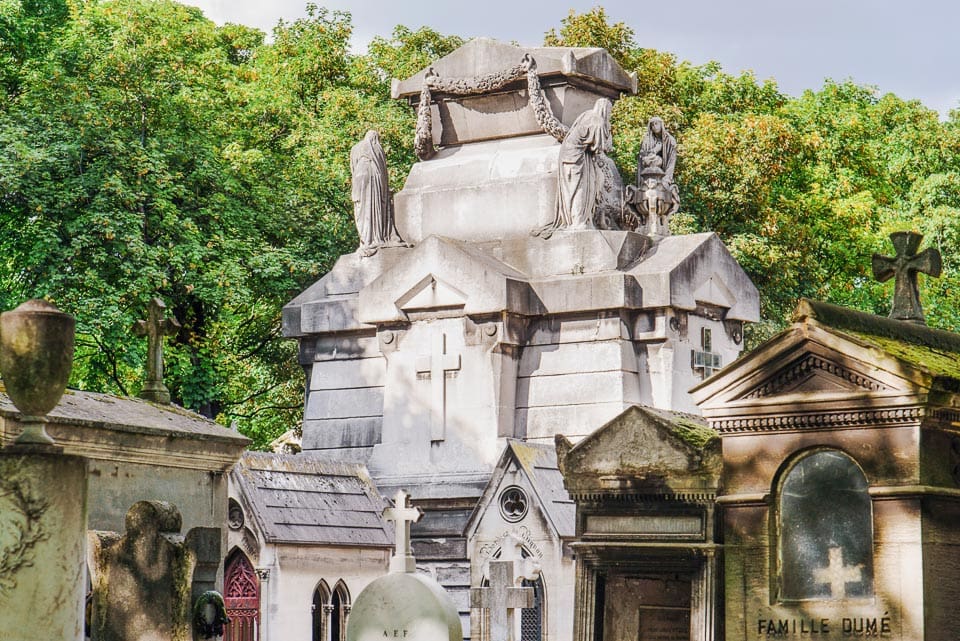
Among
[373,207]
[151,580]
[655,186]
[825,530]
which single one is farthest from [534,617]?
[825,530]

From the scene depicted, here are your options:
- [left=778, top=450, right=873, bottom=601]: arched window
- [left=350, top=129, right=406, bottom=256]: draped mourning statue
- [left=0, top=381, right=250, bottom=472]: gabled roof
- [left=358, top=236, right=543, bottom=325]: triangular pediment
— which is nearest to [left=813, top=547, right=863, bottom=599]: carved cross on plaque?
[left=778, top=450, right=873, bottom=601]: arched window

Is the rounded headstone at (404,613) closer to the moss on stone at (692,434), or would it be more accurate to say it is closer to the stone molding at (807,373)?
the moss on stone at (692,434)

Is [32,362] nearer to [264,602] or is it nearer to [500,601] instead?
[500,601]

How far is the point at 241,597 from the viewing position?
765 inches

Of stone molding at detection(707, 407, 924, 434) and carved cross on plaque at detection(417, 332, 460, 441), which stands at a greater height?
carved cross on plaque at detection(417, 332, 460, 441)

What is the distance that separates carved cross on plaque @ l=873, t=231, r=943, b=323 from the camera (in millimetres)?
11750

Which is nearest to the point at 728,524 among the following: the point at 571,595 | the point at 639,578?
the point at 639,578

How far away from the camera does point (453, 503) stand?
22.0 metres

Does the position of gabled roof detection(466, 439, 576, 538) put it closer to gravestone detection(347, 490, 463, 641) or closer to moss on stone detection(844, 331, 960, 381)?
gravestone detection(347, 490, 463, 641)

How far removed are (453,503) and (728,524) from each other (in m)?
11.6

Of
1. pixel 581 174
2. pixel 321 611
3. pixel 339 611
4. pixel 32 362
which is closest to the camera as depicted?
pixel 32 362

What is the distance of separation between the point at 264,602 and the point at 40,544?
1237 cm

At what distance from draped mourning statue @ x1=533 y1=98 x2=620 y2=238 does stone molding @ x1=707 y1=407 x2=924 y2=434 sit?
12.5m

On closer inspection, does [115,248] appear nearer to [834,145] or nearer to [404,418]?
[404,418]
